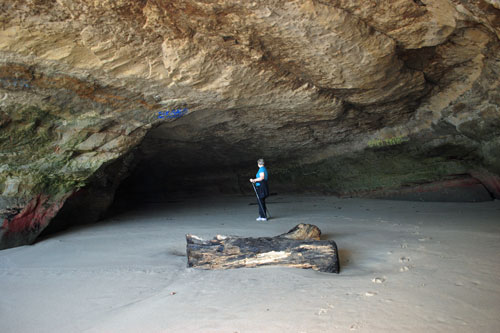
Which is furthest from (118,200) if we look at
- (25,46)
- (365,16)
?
(365,16)

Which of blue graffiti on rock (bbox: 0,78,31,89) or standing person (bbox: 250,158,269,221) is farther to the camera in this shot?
standing person (bbox: 250,158,269,221)

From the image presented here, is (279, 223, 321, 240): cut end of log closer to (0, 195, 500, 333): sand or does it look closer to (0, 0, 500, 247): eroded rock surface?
(0, 195, 500, 333): sand

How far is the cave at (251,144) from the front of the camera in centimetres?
297

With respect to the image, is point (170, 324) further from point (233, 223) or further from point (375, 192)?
point (375, 192)

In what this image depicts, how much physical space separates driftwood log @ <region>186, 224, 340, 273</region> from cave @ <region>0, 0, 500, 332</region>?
14 centimetres

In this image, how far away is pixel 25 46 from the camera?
4.54 meters

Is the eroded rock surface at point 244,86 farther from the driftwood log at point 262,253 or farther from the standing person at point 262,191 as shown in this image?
the driftwood log at point 262,253

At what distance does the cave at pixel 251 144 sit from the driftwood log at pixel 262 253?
0.14 meters

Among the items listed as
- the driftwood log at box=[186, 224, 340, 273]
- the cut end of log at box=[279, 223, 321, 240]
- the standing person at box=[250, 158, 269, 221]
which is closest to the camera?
the driftwood log at box=[186, 224, 340, 273]

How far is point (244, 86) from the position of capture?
6.02 meters

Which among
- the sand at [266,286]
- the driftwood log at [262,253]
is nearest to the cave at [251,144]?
the sand at [266,286]

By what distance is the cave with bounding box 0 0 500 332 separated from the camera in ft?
9.74

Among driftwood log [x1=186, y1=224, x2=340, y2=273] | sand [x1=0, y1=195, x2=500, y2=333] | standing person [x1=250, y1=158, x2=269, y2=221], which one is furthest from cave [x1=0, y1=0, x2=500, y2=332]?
standing person [x1=250, y1=158, x2=269, y2=221]

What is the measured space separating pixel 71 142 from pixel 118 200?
202 inches
